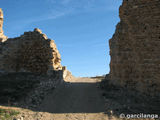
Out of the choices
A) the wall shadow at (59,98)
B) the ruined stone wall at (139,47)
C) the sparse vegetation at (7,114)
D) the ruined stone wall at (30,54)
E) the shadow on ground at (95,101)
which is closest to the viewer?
the sparse vegetation at (7,114)

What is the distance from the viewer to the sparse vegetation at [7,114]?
930cm

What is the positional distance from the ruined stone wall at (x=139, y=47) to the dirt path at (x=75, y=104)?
266 cm

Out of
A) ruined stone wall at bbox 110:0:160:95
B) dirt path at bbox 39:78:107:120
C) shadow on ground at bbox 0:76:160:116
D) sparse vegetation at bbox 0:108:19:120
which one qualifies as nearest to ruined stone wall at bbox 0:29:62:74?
shadow on ground at bbox 0:76:160:116

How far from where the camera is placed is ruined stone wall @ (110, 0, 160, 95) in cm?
1143

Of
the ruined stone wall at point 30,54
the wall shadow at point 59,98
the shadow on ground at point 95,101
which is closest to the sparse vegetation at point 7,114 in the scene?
the wall shadow at point 59,98

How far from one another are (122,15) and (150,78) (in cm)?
510

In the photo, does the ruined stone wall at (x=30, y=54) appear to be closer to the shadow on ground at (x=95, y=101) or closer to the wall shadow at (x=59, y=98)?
the wall shadow at (x=59, y=98)

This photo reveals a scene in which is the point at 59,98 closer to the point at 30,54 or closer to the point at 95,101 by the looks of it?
the point at 95,101

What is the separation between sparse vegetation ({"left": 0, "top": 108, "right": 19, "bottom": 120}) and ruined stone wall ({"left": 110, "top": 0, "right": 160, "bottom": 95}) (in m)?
7.86

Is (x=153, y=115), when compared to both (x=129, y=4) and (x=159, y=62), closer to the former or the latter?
(x=159, y=62)

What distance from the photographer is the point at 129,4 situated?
12852 millimetres

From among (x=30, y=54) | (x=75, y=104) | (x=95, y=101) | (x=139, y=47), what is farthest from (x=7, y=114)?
(x=30, y=54)

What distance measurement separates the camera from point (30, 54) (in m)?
20.1

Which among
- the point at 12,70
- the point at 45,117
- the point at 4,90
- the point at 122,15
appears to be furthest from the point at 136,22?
the point at 12,70
